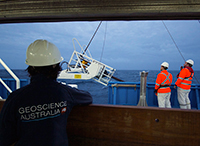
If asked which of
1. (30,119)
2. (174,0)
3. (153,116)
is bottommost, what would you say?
(153,116)

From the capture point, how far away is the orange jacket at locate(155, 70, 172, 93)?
14.4ft

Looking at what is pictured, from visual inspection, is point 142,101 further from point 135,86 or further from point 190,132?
point 190,132

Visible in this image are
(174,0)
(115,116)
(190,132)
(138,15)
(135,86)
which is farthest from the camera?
(135,86)

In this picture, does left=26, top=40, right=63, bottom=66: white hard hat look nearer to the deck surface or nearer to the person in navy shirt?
the person in navy shirt

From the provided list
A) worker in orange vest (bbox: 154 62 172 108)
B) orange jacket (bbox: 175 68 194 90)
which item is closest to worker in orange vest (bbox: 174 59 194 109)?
orange jacket (bbox: 175 68 194 90)

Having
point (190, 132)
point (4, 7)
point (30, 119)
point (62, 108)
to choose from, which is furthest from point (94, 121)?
point (4, 7)

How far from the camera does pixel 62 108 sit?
94 cm

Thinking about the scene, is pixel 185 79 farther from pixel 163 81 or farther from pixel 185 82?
pixel 163 81

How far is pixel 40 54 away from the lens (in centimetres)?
102

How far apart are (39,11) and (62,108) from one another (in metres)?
1.76

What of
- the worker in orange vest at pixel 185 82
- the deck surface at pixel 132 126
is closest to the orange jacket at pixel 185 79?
the worker in orange vest at pixel 185 82

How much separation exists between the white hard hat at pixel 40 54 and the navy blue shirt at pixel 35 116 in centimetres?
14

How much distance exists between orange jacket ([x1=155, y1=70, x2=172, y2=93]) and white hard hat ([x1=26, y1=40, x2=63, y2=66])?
13.5 feet

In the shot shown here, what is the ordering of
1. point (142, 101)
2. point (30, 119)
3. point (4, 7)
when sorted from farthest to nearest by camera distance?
point (142, 101)
point (4, 7)
point (30, 119)
